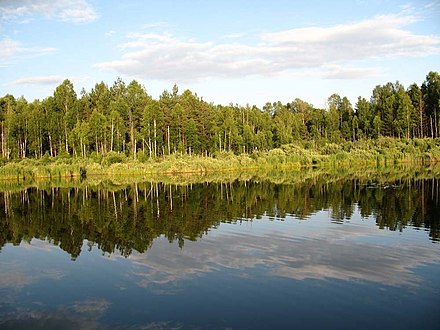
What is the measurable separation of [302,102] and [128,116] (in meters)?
67.4

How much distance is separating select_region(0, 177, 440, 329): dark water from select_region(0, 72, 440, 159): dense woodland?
1770 inches

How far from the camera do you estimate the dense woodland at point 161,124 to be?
73.0 m

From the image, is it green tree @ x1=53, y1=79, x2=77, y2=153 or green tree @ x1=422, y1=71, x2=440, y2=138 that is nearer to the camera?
green tree @ x1=53, y1=79, x2=77, y2=153

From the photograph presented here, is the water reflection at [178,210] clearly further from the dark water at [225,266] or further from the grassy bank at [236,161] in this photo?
the grassy bank at [236,161]

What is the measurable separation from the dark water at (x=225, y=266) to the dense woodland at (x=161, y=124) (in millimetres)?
44970

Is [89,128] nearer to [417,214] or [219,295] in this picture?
[417,214]

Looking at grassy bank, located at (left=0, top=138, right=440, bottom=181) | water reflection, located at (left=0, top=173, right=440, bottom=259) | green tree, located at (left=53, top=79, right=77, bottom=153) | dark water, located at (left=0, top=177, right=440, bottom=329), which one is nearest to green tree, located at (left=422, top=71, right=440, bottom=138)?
grassy bank, located at (left=0, top=138, right=440, bottom=181)

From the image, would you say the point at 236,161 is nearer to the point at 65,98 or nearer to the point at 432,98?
the point at 65,98

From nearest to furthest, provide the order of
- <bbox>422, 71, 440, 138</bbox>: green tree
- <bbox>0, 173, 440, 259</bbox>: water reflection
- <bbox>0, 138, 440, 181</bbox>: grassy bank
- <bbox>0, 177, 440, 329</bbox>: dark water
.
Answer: <bbox>0, 177, 440, 329</bbox>: dark water
<bbox>0, 173, 440, 259</bbox>: water reflection
<bbox>0, 138, 440, 181</bbox>: grassy bank
<bbox>422, 71, 440, 138</bbox>: green tree

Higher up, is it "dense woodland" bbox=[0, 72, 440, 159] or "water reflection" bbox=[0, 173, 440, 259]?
"dense woodland" bbox=[0, 72, 440, 159]

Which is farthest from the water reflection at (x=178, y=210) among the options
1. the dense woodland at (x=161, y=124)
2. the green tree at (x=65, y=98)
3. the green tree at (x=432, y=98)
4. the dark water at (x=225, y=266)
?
the green tree at (x=432, y=98)

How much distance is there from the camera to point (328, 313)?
9320 mm

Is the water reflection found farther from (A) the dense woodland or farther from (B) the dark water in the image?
(A) the dense woodland

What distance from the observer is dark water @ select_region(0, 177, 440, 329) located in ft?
31.1
